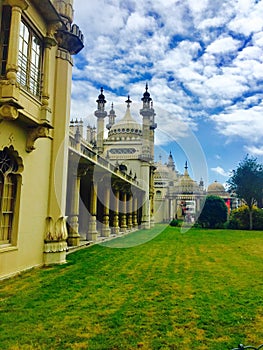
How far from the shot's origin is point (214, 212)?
36.3 metres

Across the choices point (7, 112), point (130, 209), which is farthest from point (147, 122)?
point (7, 112)

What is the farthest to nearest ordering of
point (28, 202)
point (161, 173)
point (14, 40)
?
1. point (161, 173)
2. point (28, 202)
3. point (14, 40)

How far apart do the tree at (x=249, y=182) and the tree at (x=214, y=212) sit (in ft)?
9.06

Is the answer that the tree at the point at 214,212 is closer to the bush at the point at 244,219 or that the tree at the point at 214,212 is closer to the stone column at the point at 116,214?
the bush at the point at 244,219

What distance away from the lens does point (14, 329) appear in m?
4.56

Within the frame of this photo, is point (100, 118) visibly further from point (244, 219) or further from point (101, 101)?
point (244, 219)

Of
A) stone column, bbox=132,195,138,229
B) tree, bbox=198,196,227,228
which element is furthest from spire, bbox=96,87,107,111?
tree, bbox=198,196,227,228

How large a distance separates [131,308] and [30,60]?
Result: 6327mm

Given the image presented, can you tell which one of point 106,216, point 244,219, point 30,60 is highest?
point 30,60

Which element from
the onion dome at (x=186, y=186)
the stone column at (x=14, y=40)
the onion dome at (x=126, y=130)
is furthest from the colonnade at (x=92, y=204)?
the onion dome at (x=186, y=186)

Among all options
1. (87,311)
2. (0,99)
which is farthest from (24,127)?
(87,311)

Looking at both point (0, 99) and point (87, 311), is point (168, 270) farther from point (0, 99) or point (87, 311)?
point (0, 99)

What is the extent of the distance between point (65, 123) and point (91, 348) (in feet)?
24.8

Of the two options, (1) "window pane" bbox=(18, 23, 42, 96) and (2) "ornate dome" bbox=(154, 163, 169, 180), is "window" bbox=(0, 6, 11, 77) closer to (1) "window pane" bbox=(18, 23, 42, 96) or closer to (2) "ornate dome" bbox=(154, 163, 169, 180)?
(1) "window pane" bbox=(18, 23, 42, 96)
